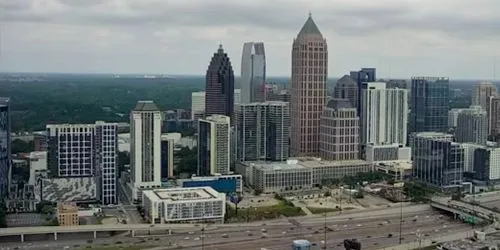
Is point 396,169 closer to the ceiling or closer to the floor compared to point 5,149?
closer to the floor

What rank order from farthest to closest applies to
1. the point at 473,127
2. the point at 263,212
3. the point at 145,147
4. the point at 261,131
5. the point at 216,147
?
the point at 473,127, the point at 261,131, the point at 216,147, the point at 145,147, the point at 263,212

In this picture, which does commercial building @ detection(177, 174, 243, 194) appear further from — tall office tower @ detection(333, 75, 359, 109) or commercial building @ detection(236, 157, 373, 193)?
tall office tower @ detection(333, 75, 359, 109)

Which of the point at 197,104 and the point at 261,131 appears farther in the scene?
the point at 197,104

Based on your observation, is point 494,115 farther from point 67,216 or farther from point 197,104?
point 67,216

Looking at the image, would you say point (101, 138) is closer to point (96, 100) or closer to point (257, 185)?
point (257, 185)

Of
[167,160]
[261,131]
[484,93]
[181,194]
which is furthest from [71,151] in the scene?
[484,93]

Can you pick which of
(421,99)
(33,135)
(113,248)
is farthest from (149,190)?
(421,99)
